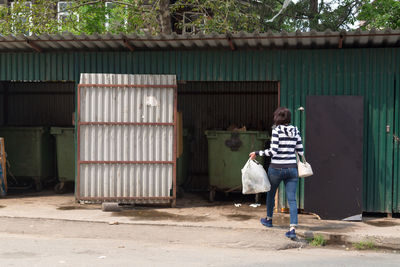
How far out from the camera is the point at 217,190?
9258 millimetres

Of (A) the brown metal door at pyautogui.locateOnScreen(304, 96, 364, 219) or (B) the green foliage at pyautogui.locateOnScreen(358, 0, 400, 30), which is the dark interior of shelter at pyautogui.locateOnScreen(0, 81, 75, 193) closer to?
(A) the brown metal door at pyautogui.locateOnScreen(304, 96, 364, 219)

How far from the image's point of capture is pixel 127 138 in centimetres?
815

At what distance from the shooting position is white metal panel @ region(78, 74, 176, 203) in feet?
26.6

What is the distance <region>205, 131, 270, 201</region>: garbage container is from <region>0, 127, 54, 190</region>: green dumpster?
3.74 m

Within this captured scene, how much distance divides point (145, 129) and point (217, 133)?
5.32ft

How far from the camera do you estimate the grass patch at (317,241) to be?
6125 mm

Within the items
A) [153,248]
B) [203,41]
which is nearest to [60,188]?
[203,41]

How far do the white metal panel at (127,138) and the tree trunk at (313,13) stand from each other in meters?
12.3

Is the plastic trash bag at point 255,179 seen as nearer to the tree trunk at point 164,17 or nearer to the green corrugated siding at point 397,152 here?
Answer: the green corrugated siding at point 397,152

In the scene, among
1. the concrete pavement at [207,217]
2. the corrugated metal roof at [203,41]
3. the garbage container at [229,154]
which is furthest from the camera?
the garbage container at [229,154]

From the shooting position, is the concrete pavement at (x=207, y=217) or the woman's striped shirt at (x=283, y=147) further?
the concrete pavement at (x=207, y=217)

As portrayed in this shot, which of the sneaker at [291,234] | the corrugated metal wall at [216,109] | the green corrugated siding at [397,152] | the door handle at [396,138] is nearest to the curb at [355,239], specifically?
the sneaker at [291,234]

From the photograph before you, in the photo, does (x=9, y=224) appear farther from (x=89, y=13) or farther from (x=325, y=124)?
(x=89, y=13)

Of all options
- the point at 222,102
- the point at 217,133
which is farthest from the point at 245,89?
the point at 217,133
